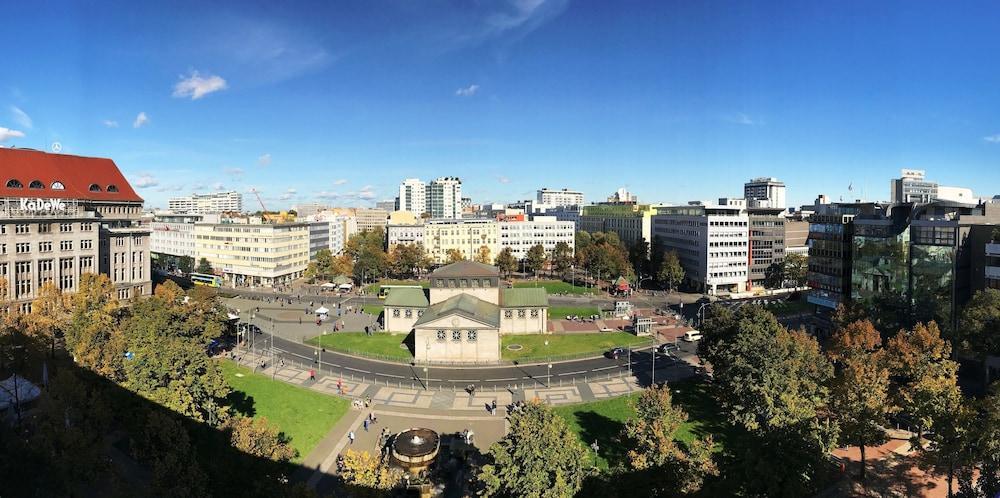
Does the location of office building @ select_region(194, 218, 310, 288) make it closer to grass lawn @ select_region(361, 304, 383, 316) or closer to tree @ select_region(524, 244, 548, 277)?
grass lawn @ select_region(361, 304, 383, 316)

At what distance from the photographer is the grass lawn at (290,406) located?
4712 cm

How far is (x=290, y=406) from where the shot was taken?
5278cm

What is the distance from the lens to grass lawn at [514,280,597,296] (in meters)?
123

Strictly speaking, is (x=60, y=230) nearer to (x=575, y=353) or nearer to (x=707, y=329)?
(x=575, y=353)

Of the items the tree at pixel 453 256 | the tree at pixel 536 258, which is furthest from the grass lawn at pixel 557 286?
the tree at pixel 453 256

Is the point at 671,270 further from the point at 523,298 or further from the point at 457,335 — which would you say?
the point at 457,335

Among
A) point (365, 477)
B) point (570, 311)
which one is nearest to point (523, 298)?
point (570, 311)

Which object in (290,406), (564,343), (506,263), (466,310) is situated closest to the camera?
(290,406)

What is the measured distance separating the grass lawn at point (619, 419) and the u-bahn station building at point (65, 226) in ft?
234

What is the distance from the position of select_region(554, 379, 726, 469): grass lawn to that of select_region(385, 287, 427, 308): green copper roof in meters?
36.1

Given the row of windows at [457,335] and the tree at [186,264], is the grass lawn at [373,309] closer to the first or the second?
the row of windows at [457,335]

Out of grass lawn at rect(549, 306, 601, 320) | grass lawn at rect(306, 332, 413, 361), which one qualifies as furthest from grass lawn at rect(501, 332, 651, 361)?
grass lawn at rect(549, 306, 601, 320)

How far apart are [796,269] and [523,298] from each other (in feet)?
220

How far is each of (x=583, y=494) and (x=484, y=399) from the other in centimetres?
2725
